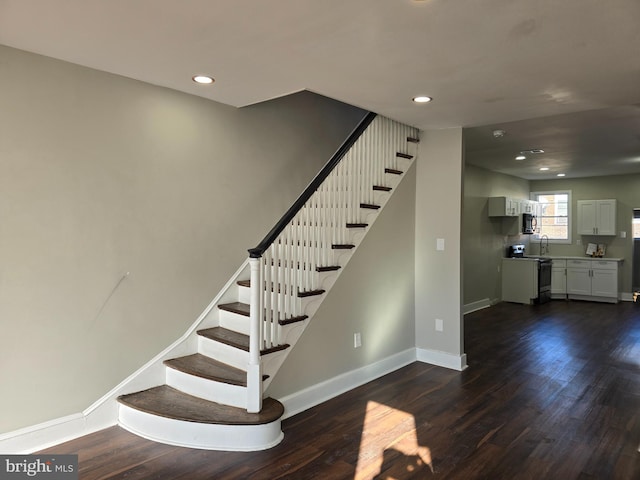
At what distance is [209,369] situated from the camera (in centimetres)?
328

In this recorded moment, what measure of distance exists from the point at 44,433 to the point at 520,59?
3.81m

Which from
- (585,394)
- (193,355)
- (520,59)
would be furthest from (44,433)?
(585,394)

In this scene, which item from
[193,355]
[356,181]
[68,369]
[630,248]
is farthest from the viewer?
[630,248]

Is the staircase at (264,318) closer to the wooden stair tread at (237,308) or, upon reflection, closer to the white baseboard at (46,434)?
the wooden stair tread at (237,308)

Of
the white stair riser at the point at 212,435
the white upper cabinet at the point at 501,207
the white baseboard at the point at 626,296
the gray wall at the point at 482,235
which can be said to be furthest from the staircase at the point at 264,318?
the white baseboard at the point at 626,296

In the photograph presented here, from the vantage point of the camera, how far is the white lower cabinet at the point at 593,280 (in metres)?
8.38

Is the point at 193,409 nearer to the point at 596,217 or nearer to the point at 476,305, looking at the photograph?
the point at 476,305

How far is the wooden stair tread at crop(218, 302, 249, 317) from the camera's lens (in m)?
3.57

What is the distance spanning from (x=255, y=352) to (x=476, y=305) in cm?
568

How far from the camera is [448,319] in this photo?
454 cm

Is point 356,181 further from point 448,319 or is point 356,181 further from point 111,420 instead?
point 111,420

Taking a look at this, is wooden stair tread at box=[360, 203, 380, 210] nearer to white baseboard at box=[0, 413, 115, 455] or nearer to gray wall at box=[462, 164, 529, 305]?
white baseboard at box=[0, 413, 115, 455]

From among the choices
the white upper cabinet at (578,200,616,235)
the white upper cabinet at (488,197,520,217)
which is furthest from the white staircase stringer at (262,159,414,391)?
the white upper cabinet at (578,200,616,235)

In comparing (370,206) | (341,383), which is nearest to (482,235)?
(370,206)
